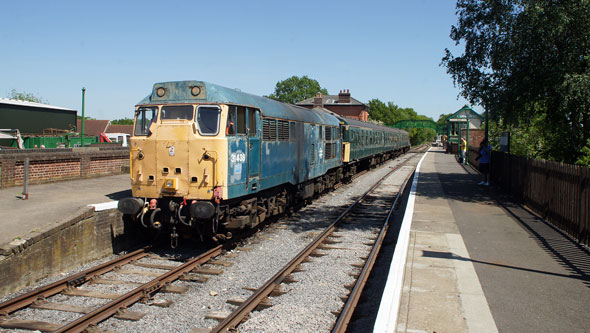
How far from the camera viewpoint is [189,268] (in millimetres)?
8133

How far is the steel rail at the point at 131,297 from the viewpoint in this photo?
570cm

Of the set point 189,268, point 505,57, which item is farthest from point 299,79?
point 189,268

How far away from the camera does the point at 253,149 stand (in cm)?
970

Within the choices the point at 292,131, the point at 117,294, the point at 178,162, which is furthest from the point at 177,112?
the point at 292,131

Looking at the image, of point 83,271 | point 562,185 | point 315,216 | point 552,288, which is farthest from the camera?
point 315,216

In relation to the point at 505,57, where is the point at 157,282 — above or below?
below

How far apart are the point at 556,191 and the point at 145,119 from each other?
956cm

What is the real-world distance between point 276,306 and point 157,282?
2.07m

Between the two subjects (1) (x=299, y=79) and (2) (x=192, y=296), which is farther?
(1) (x=299, y=79)

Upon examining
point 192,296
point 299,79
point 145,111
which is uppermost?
point 299,79

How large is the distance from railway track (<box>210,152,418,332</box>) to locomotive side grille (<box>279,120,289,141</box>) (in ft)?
8.49

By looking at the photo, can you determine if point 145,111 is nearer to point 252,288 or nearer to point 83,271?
point 83,271

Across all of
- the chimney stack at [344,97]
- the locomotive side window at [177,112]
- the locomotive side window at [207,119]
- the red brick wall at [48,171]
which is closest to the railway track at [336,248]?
the locomotive side window at [207,119]

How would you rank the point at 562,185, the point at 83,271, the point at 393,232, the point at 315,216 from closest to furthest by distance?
1. the point at 83,271
2. the point at 562,185
3. the point at 393,232
4. the point at 315,216
